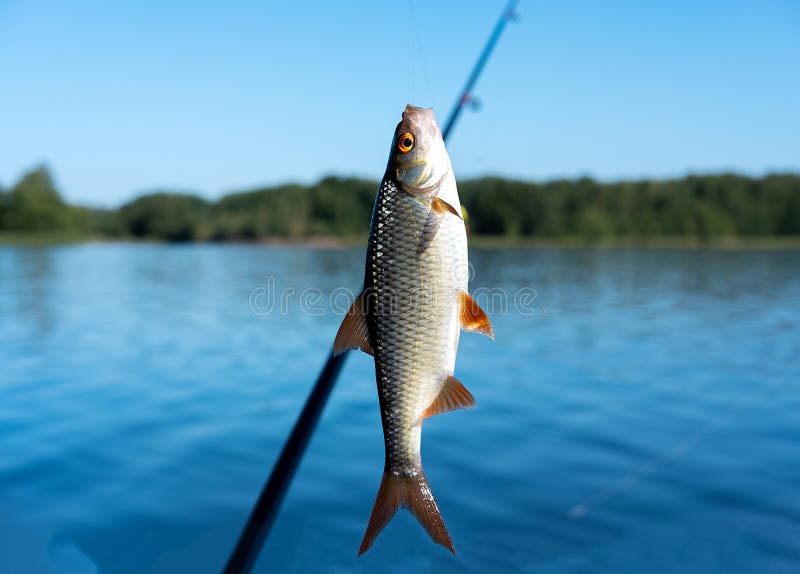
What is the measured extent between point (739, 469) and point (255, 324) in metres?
13.4

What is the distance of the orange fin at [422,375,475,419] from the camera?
222 cm

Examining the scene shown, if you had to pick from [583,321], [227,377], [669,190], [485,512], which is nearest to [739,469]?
[485,512]

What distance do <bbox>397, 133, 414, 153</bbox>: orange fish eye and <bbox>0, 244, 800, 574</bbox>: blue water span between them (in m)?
3.98

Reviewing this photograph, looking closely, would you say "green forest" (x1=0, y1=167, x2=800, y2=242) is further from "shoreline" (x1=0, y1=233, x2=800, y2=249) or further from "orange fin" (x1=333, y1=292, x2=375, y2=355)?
"orange fin" (x1=333, y1=292, x2=375, y2=355)

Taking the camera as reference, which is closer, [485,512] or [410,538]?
[410,538]

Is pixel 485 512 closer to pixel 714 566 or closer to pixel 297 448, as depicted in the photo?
pixel 714 566

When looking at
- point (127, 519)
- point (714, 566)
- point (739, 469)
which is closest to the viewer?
point (714, 566)

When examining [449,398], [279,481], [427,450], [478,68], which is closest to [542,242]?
[427,450]

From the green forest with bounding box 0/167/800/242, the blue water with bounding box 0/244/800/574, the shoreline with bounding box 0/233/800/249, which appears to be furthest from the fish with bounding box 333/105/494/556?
the green forest with bounding box 0/167/800/242

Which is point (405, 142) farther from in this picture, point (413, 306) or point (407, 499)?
point (407, 499)

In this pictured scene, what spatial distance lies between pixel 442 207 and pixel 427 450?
21.5 ft

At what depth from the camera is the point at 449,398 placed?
224 cm

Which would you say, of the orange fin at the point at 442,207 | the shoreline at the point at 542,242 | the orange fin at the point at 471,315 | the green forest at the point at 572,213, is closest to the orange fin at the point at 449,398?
the orange fin at the point at 471,315

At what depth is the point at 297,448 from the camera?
10.2ft
